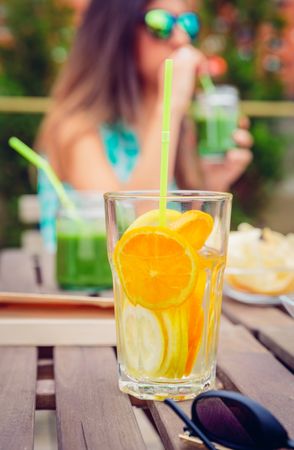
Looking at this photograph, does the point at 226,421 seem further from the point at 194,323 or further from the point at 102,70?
the point at 102,70

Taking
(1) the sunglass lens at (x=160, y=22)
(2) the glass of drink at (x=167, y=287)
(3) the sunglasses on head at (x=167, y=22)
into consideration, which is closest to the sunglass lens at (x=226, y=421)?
(2) the glass of drink at (x=167, y=287)

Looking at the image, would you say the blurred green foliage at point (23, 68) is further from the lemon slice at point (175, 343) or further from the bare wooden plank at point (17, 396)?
the lemon slice at point (175, 343)

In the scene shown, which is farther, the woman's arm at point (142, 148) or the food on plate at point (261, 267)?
the woman's arm at point (142, 148)

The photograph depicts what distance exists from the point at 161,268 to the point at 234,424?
19cm

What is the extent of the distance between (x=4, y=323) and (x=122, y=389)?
0.23m

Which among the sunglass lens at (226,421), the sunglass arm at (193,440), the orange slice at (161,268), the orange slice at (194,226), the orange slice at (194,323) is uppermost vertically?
the orange slice at (194,226)

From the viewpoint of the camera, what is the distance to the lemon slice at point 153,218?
2.56 feet

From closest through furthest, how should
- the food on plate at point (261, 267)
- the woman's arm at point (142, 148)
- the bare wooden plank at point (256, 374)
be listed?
the bare wooden plank at point (256, 374), the food on plate at point (261, 267), the woman's arm at point (142, 148)

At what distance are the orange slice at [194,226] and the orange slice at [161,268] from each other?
0.04 feet

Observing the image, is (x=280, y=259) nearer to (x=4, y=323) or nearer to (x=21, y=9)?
(x=4, y=323)

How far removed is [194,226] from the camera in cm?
78

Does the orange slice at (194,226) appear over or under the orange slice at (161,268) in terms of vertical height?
over

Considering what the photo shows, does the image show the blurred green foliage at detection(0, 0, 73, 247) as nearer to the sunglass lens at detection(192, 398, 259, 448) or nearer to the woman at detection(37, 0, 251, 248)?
the woman at detection(37, 0, 251, 248)

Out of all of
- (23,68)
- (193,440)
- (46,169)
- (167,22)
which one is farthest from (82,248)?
(23,68)
